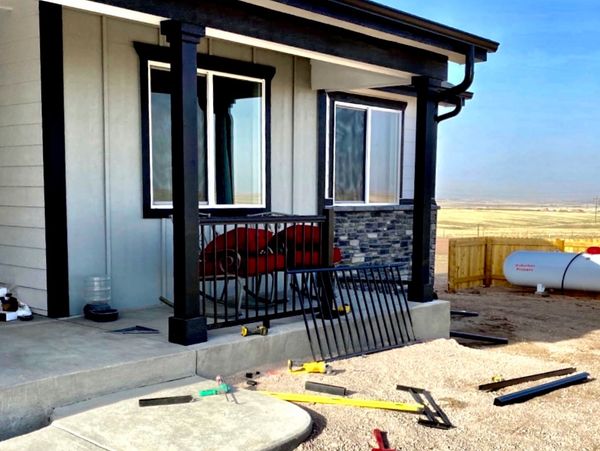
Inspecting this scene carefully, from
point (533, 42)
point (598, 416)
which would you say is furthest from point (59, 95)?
point (533, 42)

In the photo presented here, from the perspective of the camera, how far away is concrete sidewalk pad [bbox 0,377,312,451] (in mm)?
3055

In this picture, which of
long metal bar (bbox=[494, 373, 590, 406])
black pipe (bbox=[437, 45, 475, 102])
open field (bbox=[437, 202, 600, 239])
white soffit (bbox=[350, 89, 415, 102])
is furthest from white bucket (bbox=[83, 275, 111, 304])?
open field (bbox=[437, 202, 600, 239])

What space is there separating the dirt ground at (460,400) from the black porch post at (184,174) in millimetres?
567

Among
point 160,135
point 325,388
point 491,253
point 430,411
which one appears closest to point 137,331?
point 325,388

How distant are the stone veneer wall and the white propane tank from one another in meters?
2.98

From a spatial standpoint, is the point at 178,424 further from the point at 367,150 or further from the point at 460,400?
the point at 367,150

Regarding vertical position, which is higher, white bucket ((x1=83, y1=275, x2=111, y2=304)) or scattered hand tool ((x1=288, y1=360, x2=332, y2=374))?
white bucket ((x1=83, y1=275, x2=111, y2=304))

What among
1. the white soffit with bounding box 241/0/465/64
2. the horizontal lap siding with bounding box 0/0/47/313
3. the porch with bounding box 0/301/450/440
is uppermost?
the white soffit with bounding box 241/0/465/64

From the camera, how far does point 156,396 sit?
12.2 feet

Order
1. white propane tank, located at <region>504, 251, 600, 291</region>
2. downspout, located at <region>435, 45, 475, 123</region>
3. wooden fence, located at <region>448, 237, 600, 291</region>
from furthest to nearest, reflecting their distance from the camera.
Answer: wooden fence, located at <region>448, 237, 600, 291</region>
white propane tank, located at <region>504, 251, 600, 291</region>
downspout, located at <region>435, 45, 475, 123</region>

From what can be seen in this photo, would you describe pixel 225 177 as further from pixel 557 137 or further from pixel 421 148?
pixel 557 137

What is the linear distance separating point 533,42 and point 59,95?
49.7 metres

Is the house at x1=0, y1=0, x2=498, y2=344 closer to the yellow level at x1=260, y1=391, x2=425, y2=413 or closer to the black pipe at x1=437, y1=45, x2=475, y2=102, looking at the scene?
the black pipe at x1=437, y1=45, x2=475, y2=102

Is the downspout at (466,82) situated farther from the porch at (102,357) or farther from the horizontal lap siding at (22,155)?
the horizontal lap siding at (22,155)
